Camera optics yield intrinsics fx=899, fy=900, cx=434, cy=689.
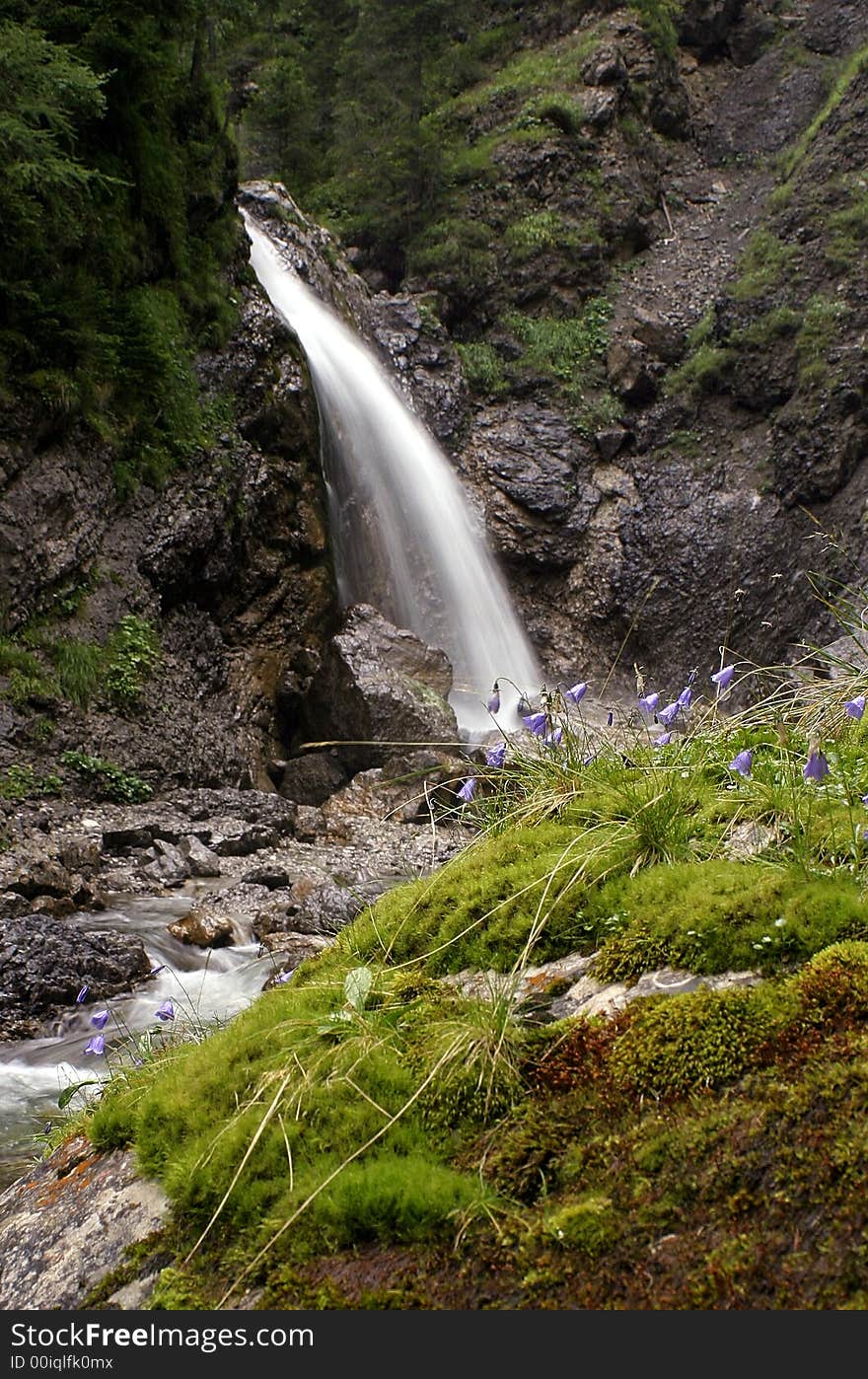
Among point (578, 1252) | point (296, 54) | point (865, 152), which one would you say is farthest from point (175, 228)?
point (296, 54)

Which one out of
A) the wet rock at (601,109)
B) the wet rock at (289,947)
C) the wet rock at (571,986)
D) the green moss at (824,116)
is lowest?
the wet rock at (289,947)

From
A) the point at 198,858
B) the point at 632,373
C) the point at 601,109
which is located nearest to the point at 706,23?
the point at 601,109

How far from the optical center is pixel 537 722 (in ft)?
10.9

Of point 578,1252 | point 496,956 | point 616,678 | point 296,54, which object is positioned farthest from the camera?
point 296,54

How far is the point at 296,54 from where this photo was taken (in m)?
28.6

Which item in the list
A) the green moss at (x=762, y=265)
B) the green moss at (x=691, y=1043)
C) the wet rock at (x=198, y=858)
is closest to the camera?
the green moss at (x=691, y=1043)

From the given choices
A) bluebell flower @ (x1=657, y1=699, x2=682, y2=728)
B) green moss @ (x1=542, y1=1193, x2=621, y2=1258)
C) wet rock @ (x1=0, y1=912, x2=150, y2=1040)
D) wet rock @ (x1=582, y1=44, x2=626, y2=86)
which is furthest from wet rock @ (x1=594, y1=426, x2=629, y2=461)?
green moss @ (x1=542, y1=1193, x2=621, y2=1258)

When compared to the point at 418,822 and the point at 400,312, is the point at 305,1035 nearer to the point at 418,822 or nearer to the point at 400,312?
the point at 418,822

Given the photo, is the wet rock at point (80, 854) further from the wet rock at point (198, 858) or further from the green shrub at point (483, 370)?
the green shrub at point (483, 370)

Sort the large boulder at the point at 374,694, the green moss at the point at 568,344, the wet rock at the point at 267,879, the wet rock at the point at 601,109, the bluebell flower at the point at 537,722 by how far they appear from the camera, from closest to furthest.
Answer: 1. the bluebell flower at the point at 537,722
2. the wet rock at the point at 267,879
3. the large boulder at the point at 374,694
4. the green moss at the point at 568,344
5. the wet rock at the point at 601,109

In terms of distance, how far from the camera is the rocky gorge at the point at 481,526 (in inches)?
93.9

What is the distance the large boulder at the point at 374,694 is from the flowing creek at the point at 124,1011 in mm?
4424

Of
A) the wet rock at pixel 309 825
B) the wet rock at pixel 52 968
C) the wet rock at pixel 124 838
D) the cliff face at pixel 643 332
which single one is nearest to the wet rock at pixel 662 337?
the cliff face at pixel 643 332

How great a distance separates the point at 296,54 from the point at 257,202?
12.8 m
